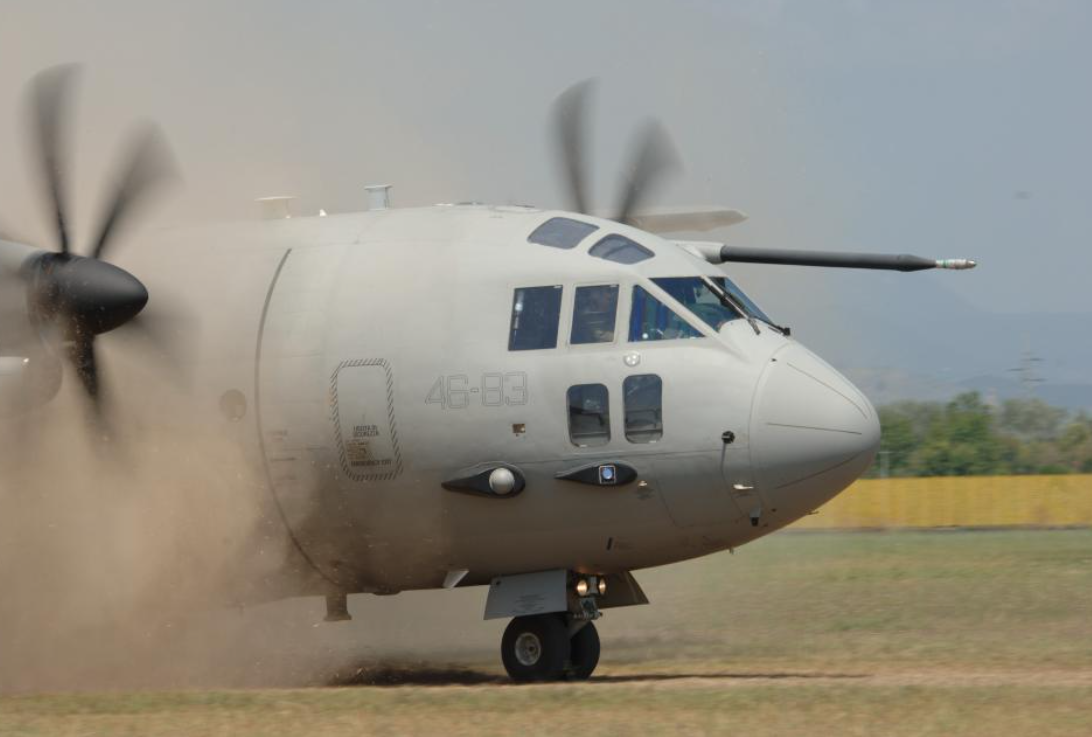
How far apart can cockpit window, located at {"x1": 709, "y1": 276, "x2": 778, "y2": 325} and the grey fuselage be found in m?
0.26

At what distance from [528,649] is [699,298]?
394 centimetres

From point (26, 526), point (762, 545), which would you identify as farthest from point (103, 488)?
point (762, 545)

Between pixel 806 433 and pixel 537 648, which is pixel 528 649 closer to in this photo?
pixel 537 648

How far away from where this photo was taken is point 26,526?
17922 mm

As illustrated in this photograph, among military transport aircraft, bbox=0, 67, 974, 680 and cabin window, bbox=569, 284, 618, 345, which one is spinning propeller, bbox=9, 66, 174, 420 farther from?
cabin window, bbox=569, 284, 618, 345

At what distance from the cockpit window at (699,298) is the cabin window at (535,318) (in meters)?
1.05

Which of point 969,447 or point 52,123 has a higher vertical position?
point 52,123

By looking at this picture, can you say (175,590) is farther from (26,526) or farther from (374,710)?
(374,710)

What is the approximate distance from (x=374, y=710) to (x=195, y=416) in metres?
4.56

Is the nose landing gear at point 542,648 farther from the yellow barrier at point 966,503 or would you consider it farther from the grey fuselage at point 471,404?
the yellow barrier at point 966,503

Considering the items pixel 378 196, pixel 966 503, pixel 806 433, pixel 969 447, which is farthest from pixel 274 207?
pixel 969 447

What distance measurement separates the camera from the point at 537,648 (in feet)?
56.5

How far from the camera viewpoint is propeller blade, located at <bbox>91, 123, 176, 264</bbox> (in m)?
17.8

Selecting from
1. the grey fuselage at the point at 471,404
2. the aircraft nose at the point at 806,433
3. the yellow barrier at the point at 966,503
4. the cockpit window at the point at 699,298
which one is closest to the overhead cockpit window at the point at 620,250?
the grey fuselage at the point at 471,404
